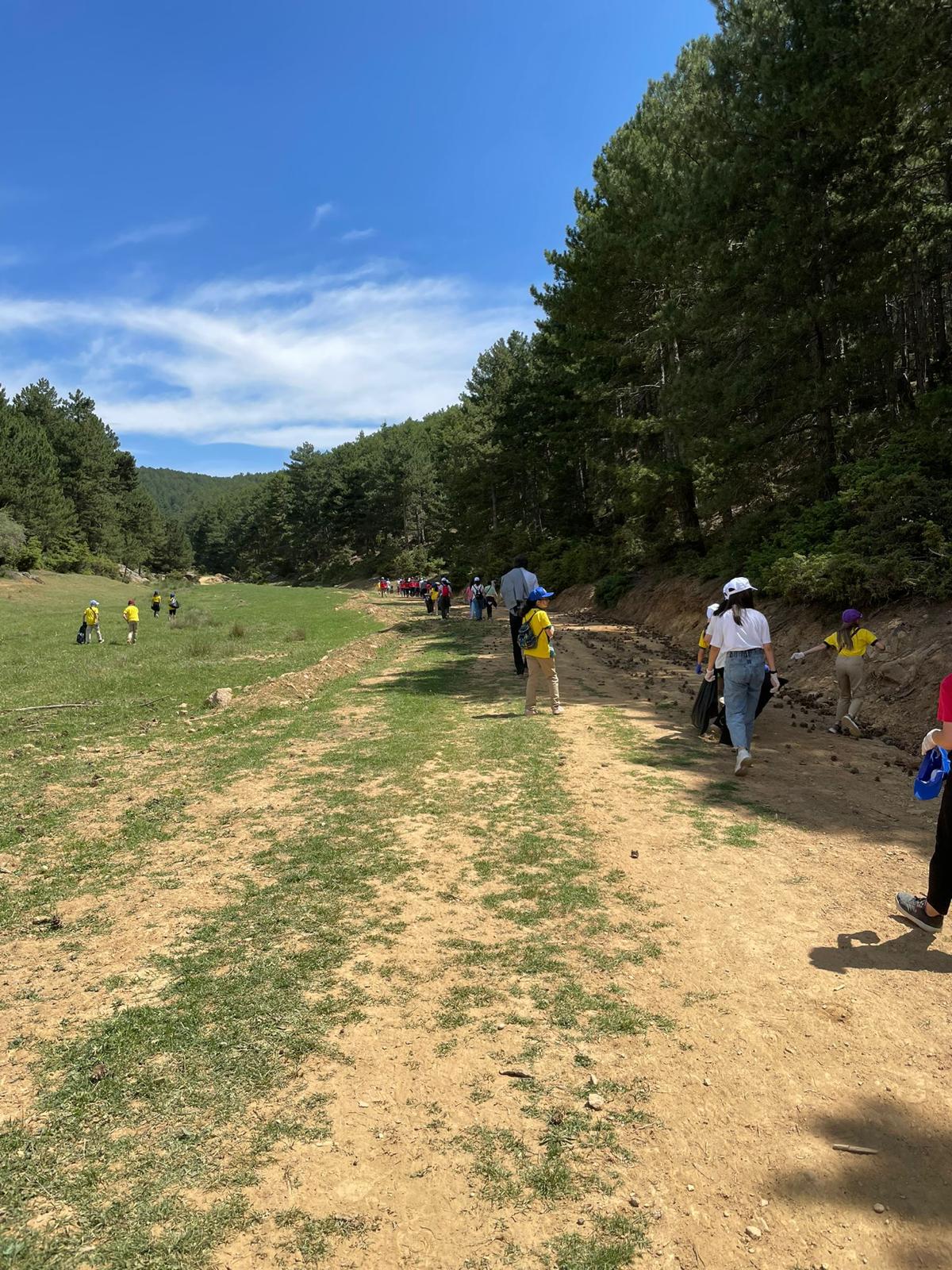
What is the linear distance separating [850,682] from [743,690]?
320 cm

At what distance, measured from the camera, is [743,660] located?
7914mm

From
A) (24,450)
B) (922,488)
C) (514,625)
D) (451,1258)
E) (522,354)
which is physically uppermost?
Answer: (522,354)

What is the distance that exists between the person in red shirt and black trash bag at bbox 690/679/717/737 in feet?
16.5

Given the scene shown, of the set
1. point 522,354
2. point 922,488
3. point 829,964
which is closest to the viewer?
point 829,964

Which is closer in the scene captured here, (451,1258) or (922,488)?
(451,1258)

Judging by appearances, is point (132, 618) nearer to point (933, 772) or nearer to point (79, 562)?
point (933, 772)

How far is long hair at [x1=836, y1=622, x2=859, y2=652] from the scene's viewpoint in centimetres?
1012

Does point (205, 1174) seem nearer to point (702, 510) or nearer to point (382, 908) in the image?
point (382, 908)

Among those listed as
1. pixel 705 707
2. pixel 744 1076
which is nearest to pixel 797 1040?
pixel 744 1076

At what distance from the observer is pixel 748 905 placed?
196 inches

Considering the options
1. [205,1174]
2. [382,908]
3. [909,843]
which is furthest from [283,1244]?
[909,843]

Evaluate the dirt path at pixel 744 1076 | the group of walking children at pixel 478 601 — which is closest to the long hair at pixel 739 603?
the dirt path at pixel 744 1076

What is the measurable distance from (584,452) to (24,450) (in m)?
59.3

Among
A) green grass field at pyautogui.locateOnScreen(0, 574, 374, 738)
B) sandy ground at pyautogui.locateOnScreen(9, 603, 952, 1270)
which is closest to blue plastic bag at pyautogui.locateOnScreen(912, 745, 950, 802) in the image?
sandy ground at pyautogui.locateOnScreen(9, 603, 952, 1270)
